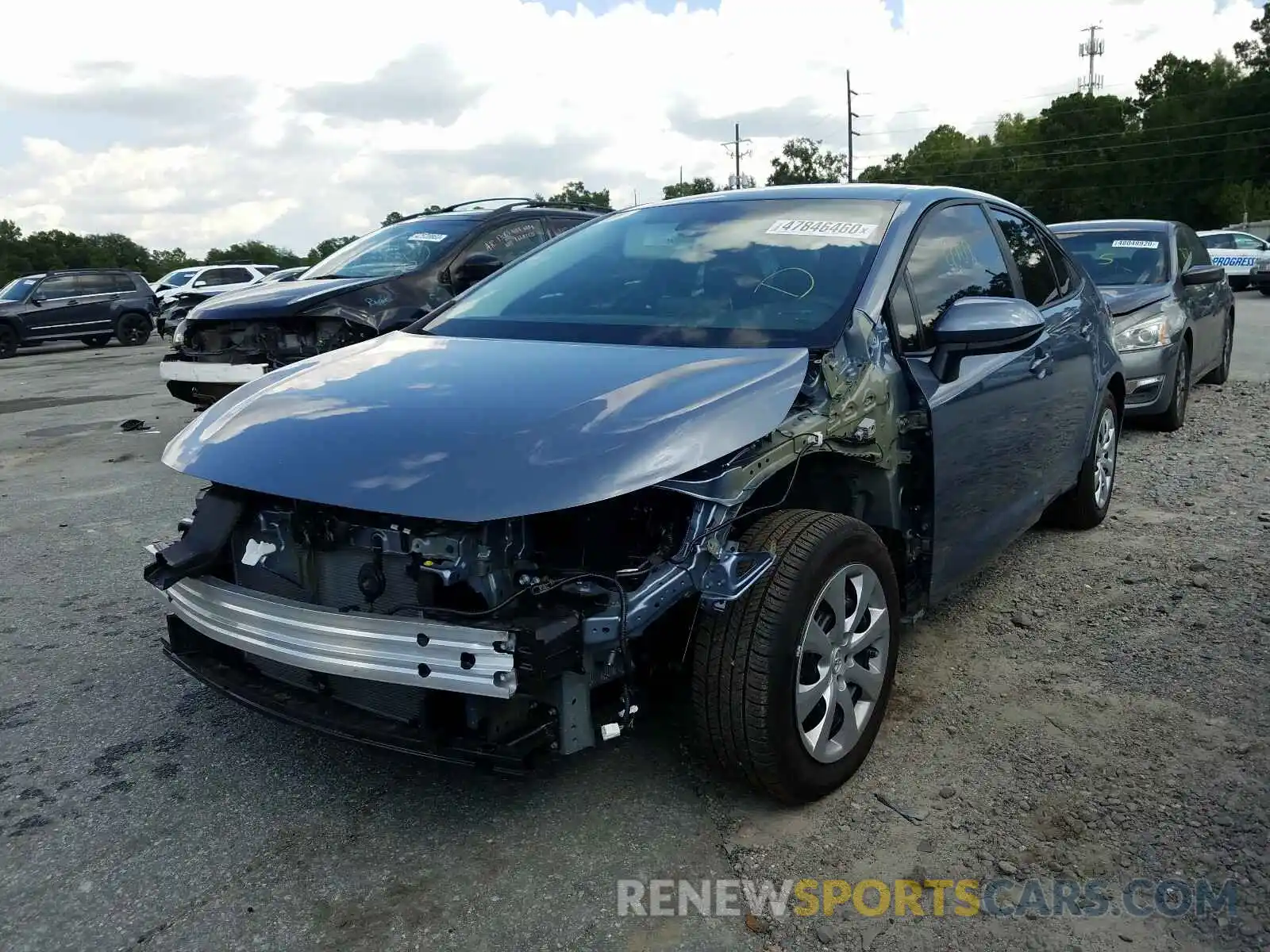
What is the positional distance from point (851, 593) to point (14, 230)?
83.9 meters

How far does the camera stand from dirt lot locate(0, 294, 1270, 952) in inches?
89.4

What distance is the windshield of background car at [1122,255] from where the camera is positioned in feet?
26.4

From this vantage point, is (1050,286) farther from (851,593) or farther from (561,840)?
(561,840)

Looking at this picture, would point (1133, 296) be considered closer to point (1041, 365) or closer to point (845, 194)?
point (1041, 365)

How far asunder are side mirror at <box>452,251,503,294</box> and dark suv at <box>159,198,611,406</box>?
0.01 m

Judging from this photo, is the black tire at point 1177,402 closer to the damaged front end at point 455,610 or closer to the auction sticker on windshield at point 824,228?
the auction sticker on windshield at point 824,228

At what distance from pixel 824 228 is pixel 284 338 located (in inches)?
187

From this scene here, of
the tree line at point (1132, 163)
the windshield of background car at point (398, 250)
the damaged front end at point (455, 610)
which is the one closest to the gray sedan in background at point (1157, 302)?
the windshield of background car at point (398, 250)

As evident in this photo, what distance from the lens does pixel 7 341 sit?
20953 mm

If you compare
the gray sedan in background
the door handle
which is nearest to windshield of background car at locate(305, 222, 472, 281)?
the gray sedan in background

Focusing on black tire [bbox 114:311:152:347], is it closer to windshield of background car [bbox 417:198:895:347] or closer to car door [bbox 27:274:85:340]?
car door [bbox 27:274:85:340]

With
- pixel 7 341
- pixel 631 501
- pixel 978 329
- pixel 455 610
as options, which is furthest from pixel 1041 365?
pixel 7 341

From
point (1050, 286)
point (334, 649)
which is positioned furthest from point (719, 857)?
point (1050, 286)

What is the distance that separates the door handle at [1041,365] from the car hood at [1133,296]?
12.2 ft
